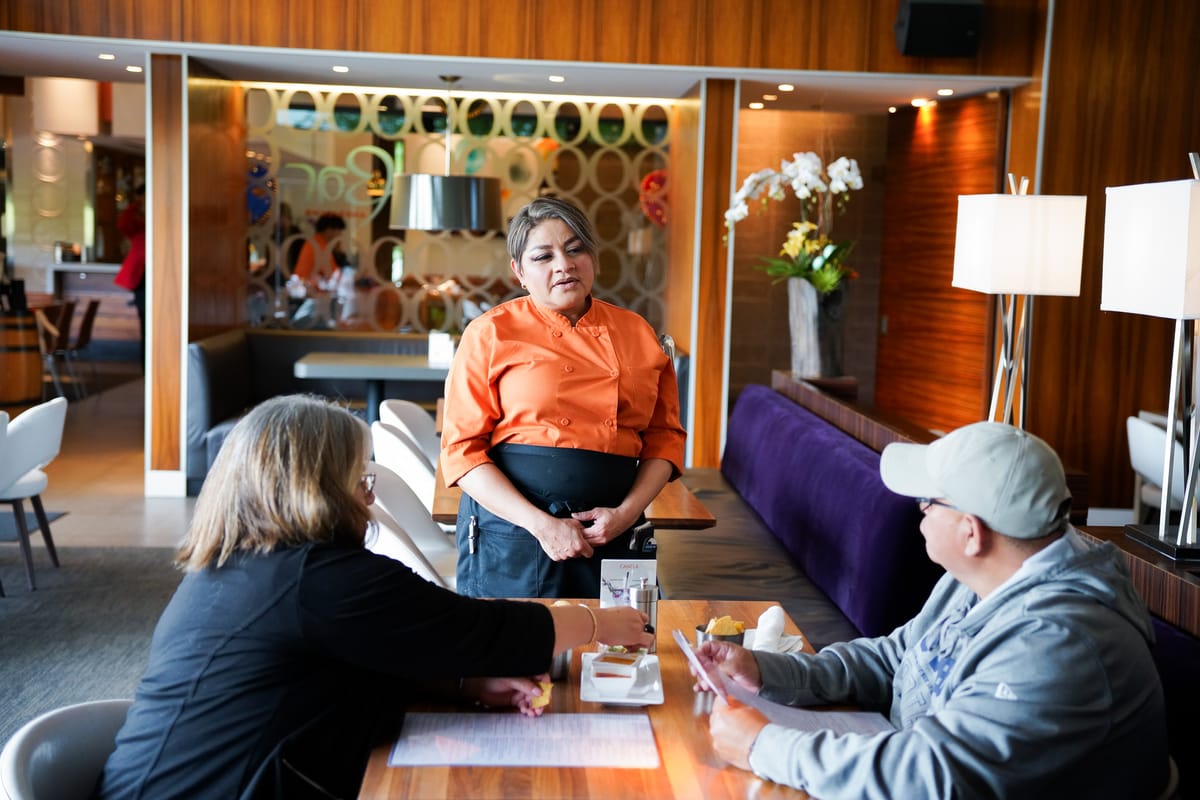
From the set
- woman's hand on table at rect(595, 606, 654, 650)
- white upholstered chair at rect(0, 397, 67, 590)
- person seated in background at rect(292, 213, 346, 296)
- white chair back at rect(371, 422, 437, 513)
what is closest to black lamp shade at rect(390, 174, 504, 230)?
person seated in background at rect(292, 213, 346, 296)

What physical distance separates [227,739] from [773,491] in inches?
129

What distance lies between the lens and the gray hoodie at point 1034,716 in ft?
5.57

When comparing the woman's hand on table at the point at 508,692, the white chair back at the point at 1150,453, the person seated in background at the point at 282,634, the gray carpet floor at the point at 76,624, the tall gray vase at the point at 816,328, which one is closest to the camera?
the person seated in background at the point at 282,634

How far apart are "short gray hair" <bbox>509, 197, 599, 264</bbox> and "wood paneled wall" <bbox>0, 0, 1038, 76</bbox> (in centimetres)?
416

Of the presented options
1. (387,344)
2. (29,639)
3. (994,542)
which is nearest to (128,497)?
(387,344)

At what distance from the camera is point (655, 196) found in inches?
329

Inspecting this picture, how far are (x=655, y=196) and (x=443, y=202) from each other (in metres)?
2.05

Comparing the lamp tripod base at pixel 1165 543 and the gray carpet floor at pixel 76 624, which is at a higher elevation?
the lamp tripod base at pixel 1165 543

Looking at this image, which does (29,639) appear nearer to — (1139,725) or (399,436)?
(399,436)

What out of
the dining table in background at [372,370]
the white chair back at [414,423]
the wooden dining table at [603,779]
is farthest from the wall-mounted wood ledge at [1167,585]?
the dining table in background at [372,370]

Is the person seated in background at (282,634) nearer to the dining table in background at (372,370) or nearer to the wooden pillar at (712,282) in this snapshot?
the dining table in background at (372,370)

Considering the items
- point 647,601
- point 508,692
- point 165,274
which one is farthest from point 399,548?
point 165,274

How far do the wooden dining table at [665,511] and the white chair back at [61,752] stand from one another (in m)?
1.68

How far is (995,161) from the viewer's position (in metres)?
7.32
